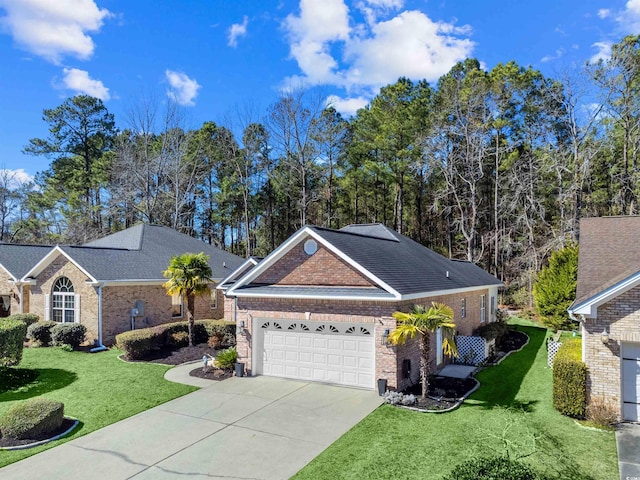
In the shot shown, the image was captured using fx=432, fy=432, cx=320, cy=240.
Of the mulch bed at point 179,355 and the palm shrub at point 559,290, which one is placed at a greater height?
the palm shrub at point 559,290

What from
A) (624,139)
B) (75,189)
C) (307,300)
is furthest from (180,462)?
(75,189)

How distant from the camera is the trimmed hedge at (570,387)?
414 inches

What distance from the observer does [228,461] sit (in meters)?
8.46

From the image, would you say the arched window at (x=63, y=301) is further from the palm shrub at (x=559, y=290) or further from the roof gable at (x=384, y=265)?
the palm shrub at (x=559, y=290)

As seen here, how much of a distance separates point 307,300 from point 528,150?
2871cm

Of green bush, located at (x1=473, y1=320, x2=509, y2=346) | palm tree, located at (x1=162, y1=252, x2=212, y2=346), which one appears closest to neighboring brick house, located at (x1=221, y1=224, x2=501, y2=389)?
green bush, located at (x1=473, y1=320, x2=509, y2=346)

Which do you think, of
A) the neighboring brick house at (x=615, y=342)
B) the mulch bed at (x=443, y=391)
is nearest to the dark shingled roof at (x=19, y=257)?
the mulch bed at (x=443, y=391)

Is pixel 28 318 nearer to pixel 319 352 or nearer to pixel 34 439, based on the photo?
pixel 34 439

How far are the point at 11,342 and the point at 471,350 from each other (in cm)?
1627

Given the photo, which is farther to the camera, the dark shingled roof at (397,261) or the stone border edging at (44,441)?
the dark shingled roof at (397,261)

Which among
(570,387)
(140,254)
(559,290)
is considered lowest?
(570,387)

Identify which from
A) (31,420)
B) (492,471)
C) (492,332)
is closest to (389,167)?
(492,332)

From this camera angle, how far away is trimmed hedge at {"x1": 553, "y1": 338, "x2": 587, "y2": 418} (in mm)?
10516

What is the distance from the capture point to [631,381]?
10281 mm
